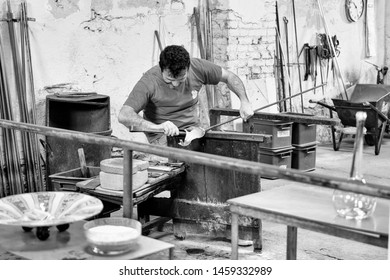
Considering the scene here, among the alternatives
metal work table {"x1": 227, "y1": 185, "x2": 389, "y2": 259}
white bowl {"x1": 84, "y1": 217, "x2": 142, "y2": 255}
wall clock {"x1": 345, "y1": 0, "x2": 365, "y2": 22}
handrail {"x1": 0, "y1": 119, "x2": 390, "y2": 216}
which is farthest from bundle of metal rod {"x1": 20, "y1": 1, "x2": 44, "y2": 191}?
wall clock {"x1": 345, "y1": 0, "x2": 365, "y2": 22}

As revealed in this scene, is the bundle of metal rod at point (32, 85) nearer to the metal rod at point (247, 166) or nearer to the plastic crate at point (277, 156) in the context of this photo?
the plastic crate at point (277, 156)

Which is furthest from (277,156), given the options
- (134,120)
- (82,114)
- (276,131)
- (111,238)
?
(111,238)

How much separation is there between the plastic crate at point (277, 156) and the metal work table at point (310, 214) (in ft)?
13.0

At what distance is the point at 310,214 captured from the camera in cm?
279

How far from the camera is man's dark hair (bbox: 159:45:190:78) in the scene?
513 cm

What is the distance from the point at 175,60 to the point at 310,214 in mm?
2600

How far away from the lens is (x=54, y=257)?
9.20 ft

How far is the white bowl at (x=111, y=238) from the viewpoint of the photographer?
279 centimetres

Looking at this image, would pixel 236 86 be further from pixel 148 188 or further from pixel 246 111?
pixel 148 188

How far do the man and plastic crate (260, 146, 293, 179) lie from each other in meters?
1.50

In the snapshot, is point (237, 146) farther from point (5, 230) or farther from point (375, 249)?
point (5, 230)
